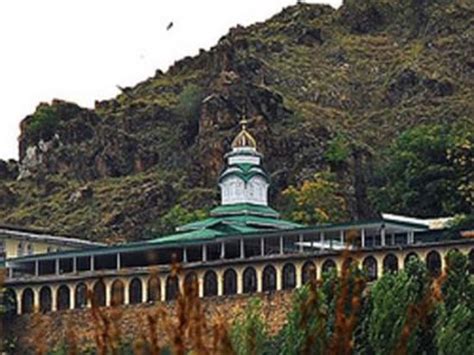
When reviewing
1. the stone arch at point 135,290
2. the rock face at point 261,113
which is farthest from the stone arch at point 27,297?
the rock face at point 261,113

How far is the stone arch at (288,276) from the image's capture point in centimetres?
8162

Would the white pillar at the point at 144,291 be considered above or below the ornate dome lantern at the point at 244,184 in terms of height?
below

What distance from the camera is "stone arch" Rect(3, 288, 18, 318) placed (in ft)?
284

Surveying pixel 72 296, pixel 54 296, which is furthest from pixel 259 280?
pixel 54 296

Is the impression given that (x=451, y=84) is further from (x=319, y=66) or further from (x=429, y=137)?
(x=429, y=137)

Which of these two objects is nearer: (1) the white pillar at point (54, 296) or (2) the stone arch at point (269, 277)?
(2) the stone arch at point (269, 277)

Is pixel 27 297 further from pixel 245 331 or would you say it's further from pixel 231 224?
pixel 245 331

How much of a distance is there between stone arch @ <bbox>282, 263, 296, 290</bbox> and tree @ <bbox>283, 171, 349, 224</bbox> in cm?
2073

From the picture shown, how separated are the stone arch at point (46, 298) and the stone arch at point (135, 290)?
15.2 feet

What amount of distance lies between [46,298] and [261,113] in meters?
35.6

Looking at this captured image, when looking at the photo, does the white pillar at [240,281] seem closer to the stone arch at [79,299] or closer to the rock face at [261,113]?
the stone arch at [79,299]

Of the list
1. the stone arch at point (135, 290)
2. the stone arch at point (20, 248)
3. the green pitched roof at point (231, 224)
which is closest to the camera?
the stone arch at point (135, 290)

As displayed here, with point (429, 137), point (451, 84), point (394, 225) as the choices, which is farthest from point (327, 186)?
point (451, 84)

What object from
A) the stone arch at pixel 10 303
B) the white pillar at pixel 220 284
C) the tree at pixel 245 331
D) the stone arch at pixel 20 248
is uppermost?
the stone arch at pixel 20 248
